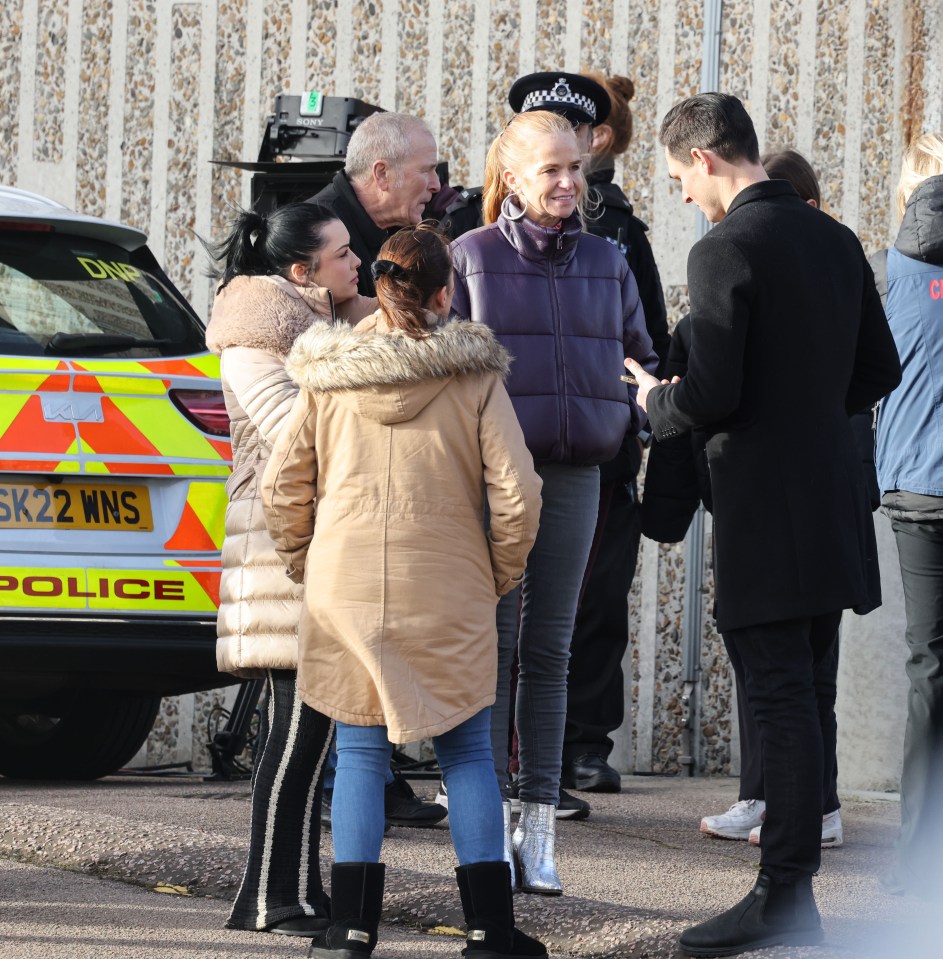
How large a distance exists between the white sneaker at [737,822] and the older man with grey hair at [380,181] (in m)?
1.79

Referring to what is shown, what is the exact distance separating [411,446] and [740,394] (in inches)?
25.8

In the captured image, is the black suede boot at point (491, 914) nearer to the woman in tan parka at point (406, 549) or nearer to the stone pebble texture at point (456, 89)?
the woman in tan parka at point (406, 549)

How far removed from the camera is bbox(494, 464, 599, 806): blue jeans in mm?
4199

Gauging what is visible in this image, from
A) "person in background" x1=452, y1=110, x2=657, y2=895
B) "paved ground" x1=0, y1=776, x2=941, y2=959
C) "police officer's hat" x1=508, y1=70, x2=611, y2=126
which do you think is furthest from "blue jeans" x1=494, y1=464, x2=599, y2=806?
"police officer's hat" x1=508, y1=70, x2=611, y2=126

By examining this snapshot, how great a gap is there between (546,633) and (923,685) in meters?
0.94

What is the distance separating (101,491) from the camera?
5219 mm

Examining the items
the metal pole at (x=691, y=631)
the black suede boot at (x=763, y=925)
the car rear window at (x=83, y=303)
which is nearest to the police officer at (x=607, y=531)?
the car rear window at (x=83, y=303)

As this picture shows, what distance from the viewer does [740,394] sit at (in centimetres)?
354

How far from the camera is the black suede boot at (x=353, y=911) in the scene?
3.36m

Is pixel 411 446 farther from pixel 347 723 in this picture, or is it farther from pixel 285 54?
pixel 285 54

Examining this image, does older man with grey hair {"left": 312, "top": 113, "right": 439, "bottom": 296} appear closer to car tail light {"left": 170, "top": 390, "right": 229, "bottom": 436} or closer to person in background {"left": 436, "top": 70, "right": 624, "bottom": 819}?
person in background {"left": 436, "top": 70, "right": 624, "bottom": 819}

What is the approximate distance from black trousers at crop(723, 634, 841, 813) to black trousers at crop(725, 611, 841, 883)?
0.76 m

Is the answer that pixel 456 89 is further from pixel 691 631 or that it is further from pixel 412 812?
pixel 412 812

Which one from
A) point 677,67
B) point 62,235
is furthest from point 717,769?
point 62,235
